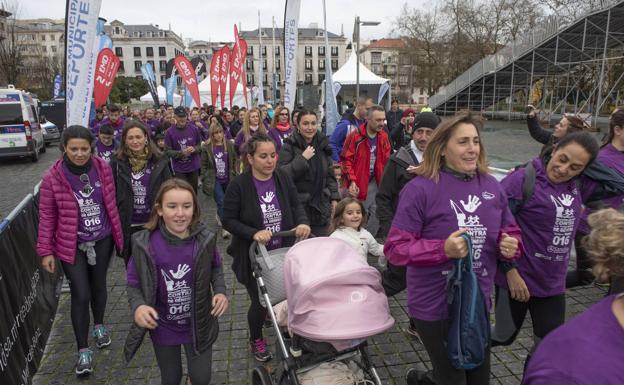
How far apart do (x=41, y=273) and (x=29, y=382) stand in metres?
1.30

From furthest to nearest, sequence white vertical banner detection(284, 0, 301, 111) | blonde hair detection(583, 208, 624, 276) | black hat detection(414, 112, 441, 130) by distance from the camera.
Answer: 1. white vertical banner detection(284, 0, 301, 111)
2. black hat detection(414, 112, 441, 130)
3. blonde hair detection(583, 208, 624, 276)

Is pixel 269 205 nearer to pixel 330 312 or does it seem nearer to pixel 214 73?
pixel 330 312

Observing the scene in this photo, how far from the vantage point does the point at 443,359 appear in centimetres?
240

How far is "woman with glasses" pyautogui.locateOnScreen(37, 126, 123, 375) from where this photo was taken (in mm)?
3412

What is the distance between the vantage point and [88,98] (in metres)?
5.04

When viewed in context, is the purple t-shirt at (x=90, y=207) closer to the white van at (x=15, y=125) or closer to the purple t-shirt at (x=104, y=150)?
the purple t-shirt at (x=104, y=150)

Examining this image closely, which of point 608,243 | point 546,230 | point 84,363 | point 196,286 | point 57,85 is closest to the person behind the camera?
point 608,243

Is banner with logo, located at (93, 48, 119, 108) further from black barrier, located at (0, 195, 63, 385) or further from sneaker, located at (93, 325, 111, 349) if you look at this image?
sneaker, located at (93, 325, 111, 349)

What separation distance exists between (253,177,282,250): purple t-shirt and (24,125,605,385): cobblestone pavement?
1.18 meters

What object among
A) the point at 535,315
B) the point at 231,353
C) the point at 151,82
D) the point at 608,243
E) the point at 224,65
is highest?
the point at 224,65

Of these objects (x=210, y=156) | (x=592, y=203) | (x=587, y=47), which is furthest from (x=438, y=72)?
(x=592, y=203)

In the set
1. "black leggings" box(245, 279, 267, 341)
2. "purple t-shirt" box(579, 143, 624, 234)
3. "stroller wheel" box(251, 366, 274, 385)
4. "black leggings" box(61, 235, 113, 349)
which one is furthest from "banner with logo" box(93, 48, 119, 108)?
"purple t-shirt" box(579, 143, 624, 234)

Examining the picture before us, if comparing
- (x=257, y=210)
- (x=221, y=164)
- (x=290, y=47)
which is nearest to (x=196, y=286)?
(x=257, y=210)

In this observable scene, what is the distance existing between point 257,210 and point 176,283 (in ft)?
3.08
